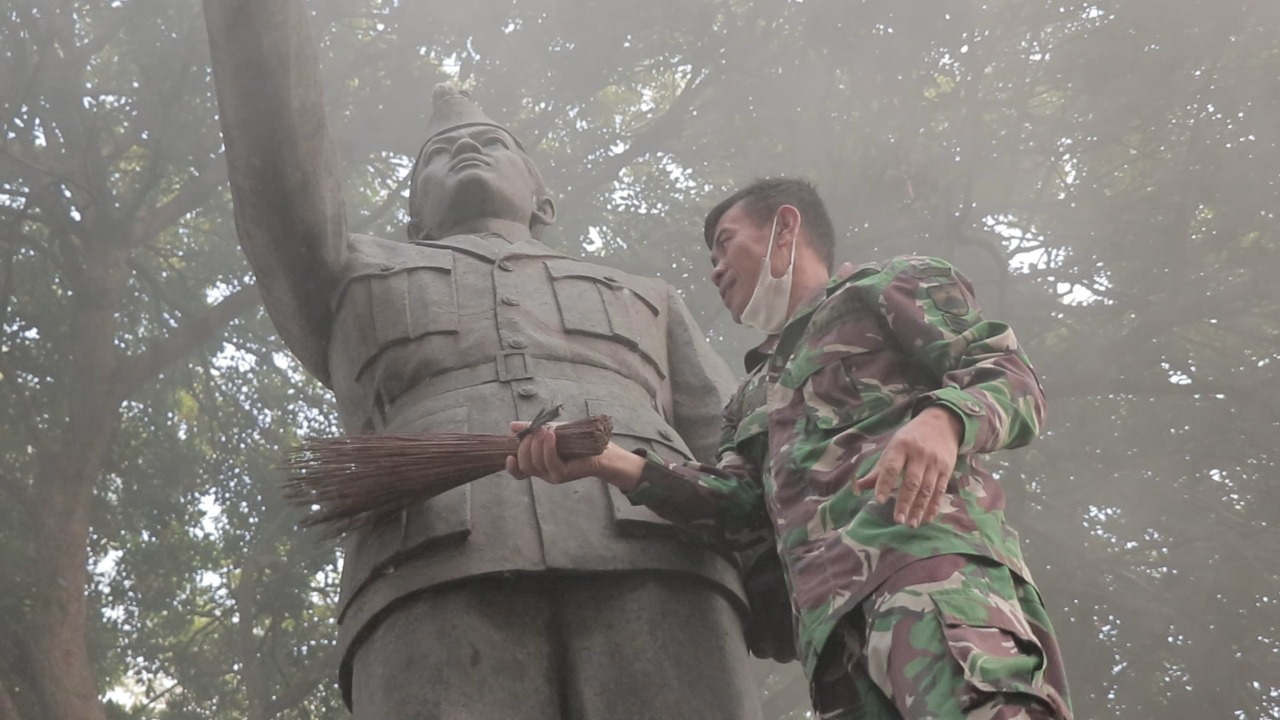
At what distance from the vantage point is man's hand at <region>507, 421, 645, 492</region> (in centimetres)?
256

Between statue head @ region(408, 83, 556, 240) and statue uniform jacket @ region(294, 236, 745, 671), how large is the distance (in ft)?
0.83

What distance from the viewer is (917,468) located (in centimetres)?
205

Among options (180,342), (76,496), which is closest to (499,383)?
(76,496)

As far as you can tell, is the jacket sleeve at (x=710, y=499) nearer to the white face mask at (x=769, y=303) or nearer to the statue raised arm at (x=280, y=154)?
the white face mask at (x=769, y=303)

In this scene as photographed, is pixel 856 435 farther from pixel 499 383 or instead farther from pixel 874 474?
pixel 499 383

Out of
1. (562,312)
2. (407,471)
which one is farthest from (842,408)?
(562,312)

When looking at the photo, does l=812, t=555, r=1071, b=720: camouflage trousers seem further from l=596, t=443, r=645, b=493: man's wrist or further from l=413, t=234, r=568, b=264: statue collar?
l=413, t=234, r=568, b=264: statue collar

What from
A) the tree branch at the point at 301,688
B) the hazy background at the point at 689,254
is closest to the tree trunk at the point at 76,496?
the hazy background at the point at 689,254

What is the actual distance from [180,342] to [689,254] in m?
3.61

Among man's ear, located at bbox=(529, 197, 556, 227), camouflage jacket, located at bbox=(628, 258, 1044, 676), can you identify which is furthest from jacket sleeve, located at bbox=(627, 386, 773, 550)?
man's ear, located at bbox=(529, 197, 556, 227)

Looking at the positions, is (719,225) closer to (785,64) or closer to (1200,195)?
A: (1200,195)

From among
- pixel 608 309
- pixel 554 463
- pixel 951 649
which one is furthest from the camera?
pixel 608 309

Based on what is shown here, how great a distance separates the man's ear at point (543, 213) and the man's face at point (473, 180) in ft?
0.08

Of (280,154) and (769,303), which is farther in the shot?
(280,154)
